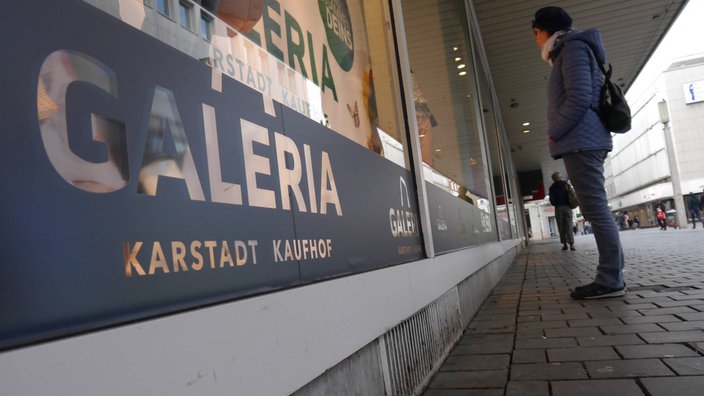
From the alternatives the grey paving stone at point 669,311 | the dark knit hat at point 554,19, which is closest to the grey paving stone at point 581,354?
the grey paving stone at point 669,311

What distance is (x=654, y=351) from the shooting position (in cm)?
229

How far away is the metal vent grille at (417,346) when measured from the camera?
1812 mm

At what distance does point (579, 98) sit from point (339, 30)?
2.25m

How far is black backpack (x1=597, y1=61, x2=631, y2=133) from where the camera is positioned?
3.73 metres

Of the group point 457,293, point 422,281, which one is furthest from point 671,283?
point 422,281

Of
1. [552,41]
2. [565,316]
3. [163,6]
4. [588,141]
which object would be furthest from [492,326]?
[163,6]

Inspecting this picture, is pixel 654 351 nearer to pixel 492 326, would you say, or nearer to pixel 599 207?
pixel 492 326

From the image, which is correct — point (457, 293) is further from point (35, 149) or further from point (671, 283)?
point (35, 149)

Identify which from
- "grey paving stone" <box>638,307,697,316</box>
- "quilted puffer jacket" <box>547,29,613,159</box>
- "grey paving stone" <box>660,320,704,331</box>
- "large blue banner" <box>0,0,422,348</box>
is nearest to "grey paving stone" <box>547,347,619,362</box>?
"grey paving stone" <box>660,320,704,331</box>

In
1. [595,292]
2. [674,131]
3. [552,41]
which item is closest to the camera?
[595,292]

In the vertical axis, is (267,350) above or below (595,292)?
above

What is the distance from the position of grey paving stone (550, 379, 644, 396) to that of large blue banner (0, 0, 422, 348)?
3.80 feet

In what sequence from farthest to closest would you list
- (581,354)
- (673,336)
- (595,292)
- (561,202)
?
(561,202)
(595,292)
(673,336)
(581,354)

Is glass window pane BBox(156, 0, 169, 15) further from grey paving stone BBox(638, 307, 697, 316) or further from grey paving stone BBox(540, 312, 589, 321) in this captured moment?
grey paving stone BBox(638, 307, 697, 316)
